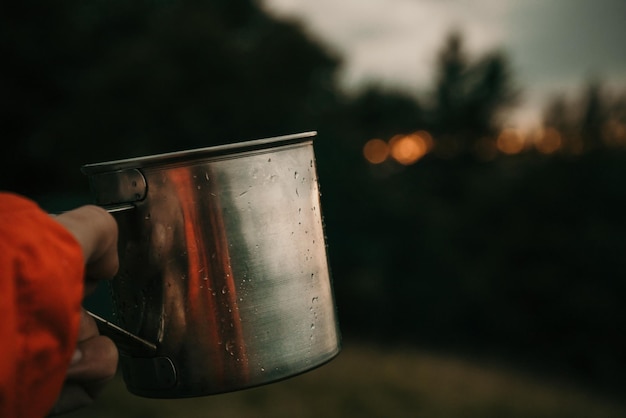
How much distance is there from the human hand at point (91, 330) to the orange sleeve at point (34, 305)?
109 millimetres

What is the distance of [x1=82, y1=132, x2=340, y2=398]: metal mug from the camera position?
3.83 ft

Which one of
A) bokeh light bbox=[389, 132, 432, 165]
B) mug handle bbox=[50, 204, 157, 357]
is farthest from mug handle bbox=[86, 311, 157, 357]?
bokeh light bbox=[389, 132, 432, 165]

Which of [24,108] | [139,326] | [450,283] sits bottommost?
[450,283]

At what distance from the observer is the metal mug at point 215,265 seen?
117 centimetres

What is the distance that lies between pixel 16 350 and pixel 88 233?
0.22m

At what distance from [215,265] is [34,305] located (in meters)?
0.38

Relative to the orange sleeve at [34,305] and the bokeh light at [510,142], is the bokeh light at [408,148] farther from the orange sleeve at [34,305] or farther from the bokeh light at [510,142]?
the orange sleeve at [34,305]

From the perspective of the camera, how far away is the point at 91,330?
1094mm

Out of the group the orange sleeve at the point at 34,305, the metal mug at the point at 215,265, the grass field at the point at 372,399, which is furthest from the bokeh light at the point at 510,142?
the orange sleeve at the point at 34,305

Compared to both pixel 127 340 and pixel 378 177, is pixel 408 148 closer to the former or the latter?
pixel 378 177

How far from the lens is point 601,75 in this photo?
2278 centimetres

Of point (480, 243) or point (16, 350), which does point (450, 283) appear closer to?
point (480, 243)

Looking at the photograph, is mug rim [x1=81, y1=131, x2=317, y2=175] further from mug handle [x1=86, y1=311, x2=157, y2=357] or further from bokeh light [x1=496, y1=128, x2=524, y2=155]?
bokeh light [x1=496, y1=128, x2=524, y2=155]

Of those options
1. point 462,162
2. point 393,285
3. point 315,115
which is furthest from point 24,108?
point 462,162
